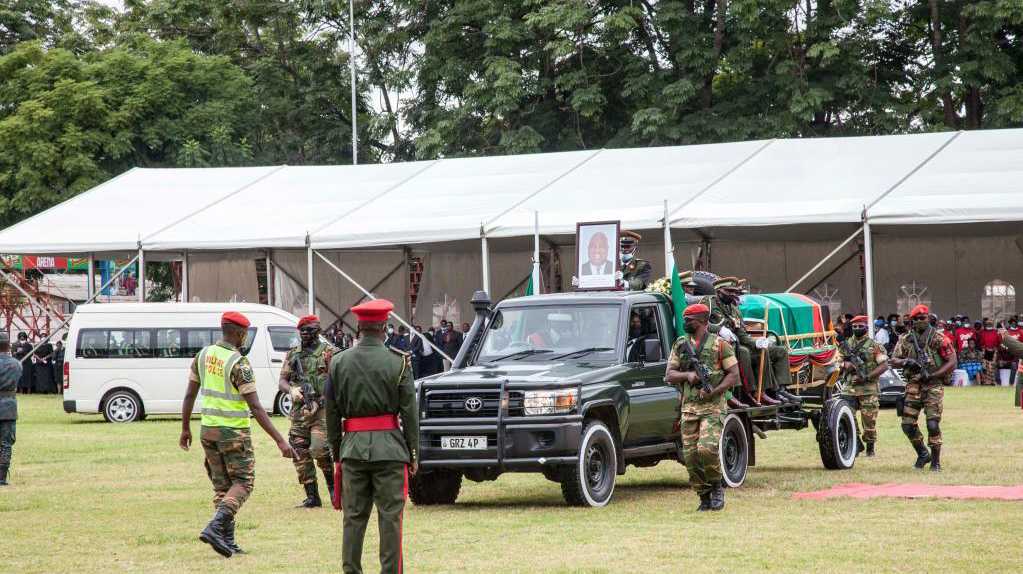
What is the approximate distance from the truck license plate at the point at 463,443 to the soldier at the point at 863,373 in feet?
22.1

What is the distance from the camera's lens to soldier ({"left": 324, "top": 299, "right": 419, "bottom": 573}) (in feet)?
29.5

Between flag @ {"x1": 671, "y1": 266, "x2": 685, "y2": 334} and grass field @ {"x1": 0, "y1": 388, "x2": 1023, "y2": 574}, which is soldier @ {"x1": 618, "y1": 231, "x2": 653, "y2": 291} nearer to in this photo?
flag @ {"x1": 671, "y1": 266, "x2": 685, "y2": 334}

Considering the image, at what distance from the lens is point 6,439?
17.2m

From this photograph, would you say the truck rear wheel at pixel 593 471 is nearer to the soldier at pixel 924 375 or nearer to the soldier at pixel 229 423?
the soldier at pixel 229 423

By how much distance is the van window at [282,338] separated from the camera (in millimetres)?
28750

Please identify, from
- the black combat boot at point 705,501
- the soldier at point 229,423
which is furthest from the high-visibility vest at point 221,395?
the black combat boot at point 705,501

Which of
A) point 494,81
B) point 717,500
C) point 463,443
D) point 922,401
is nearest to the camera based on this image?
point 717,500

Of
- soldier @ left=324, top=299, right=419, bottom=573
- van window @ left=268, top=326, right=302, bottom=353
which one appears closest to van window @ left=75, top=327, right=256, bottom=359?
van window @ left=268, top=326, right=302, bottom=353

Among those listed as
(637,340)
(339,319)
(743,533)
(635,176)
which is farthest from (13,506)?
(339,319)

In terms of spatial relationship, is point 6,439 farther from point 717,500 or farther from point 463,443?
point 717,500

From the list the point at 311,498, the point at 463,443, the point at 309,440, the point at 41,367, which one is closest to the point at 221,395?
the point at 309,440

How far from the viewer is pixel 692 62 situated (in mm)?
45562

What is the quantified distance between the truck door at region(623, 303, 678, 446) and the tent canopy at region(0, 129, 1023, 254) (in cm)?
1579

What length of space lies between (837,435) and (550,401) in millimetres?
4840
